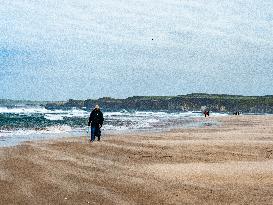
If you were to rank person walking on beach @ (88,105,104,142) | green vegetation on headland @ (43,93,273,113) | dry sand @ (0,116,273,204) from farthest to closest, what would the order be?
green vegetation on headland @ (43,93,273,113) → person walking on beach @ (88,105,104,142) → dry sand @ (0,116,273,204)

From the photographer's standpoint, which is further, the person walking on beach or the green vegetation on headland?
the green vegetation on headland

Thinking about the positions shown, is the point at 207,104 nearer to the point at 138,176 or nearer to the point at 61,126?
the point at 61,126

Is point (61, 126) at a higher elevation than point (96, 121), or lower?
lower

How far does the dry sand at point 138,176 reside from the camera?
9.07 meters

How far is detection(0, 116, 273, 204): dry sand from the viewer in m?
9.07

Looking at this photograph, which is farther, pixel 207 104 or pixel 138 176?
pixel 207 104

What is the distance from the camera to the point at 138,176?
1167 cm

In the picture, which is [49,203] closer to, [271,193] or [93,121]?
[271,193]

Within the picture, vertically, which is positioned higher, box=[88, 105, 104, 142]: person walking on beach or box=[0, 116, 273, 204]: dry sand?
box=[88, 105, 104, 142]: person walking on beach

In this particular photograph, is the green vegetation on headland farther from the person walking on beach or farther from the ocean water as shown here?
the person walking on beach

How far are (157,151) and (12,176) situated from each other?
756 centimetres

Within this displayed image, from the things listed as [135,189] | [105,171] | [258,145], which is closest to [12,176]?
[105,171]

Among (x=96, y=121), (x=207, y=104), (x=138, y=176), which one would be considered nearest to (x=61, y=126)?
(x=96, y=121)

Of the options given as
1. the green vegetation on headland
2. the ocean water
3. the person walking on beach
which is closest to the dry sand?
the person walking on beach
